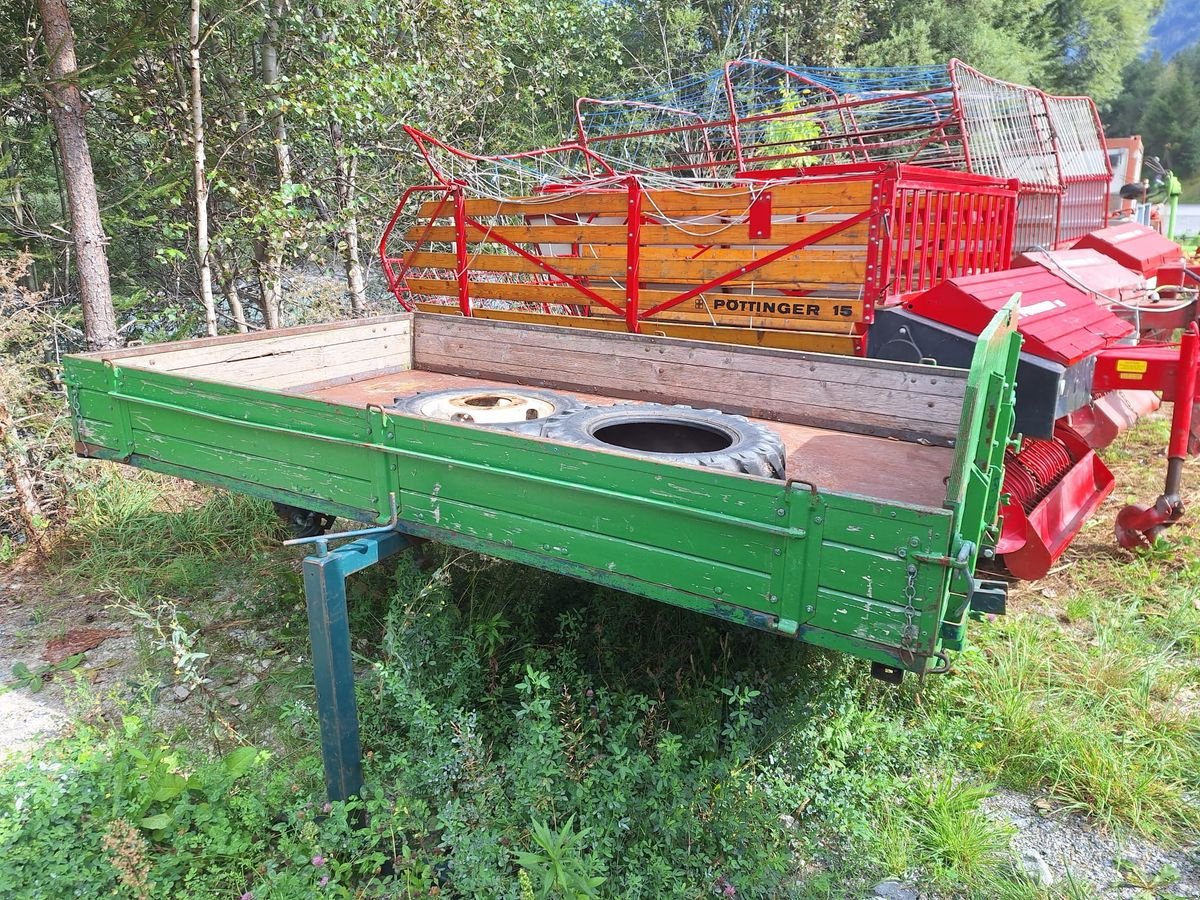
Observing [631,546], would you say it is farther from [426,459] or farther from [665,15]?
[665,15]

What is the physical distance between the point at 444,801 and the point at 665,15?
14.7m

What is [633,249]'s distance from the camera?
5.93 metres

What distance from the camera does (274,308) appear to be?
8008 mm

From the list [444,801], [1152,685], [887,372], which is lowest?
[1152,685]

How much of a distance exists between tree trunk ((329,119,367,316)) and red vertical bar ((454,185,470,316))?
1.61 metres

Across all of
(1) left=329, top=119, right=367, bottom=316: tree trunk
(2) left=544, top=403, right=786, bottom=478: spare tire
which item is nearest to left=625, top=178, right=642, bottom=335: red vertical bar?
(2) left=544, top=403, right=786, bottom=478: spare tire

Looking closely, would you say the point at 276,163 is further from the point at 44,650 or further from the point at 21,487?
the point at 44,650

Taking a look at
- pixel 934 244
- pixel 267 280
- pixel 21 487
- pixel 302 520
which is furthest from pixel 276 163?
pixel 934 244

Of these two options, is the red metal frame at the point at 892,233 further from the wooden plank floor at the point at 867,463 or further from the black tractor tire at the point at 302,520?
the black tractor tire at the point at 302,520

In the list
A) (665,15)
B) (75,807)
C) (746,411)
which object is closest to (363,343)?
(746,411)

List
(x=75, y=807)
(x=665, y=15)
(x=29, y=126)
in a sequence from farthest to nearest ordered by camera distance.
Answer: (x=665, y=15), (x=29, y=126), (x=75, y=807)

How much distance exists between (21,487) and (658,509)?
475cm

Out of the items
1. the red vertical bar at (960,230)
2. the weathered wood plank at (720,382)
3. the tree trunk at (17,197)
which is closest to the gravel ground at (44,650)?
the tree trunk at (17,197)

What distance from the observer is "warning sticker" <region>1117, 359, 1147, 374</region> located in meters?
4.73
